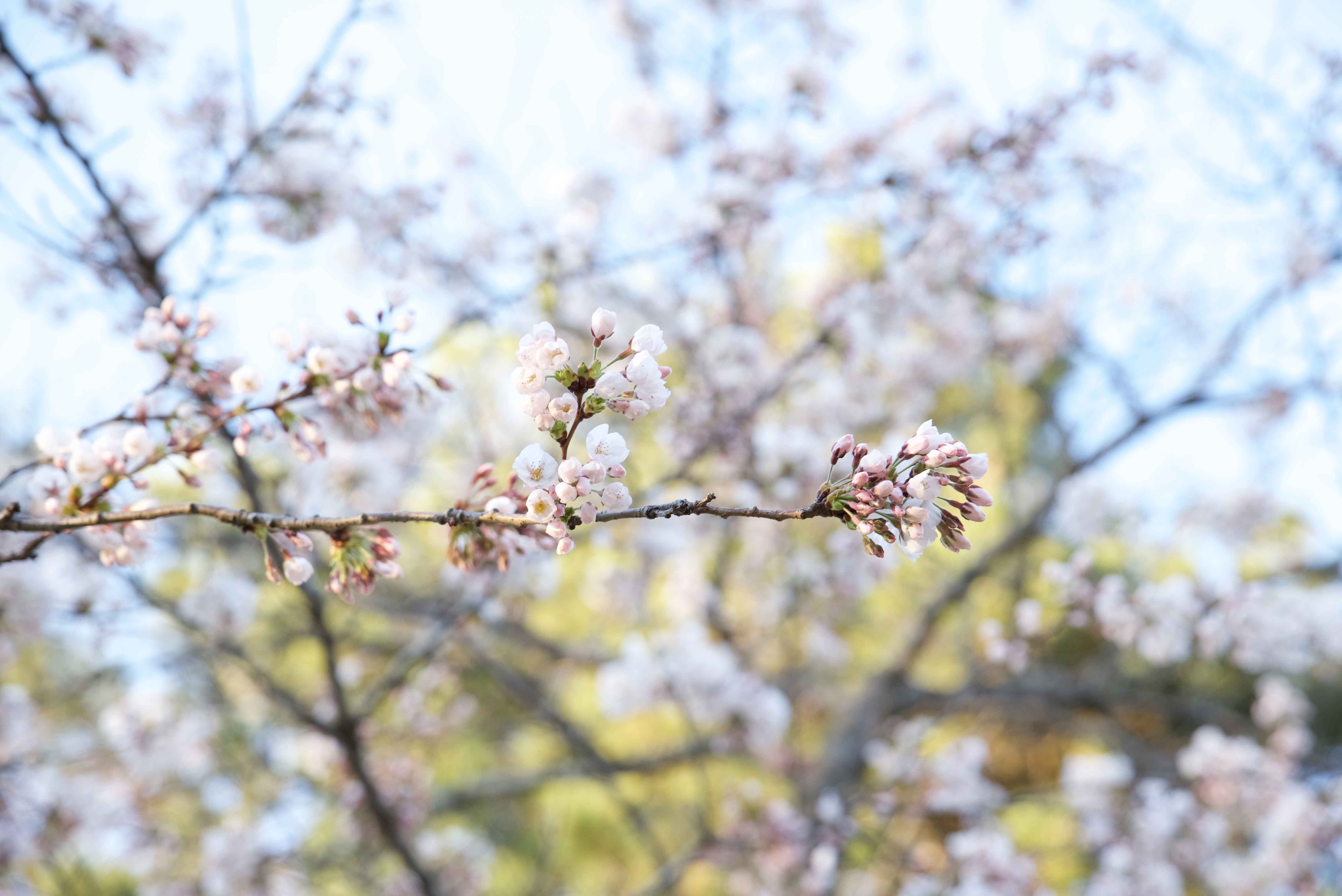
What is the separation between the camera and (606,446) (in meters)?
0.97

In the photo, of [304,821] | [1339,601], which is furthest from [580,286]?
[1339,601]

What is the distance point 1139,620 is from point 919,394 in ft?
7.68

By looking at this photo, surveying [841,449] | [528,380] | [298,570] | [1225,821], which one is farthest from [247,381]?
[1225,821]

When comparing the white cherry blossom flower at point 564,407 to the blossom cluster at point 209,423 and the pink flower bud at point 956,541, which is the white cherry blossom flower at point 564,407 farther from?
the pink flower bud at point 956,541

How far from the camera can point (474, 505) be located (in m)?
1.20

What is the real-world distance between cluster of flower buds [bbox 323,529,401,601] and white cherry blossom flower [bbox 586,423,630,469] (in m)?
0.28

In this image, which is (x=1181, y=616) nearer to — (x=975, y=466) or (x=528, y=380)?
(x=975, y=466)

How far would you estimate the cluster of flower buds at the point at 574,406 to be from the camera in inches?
35.6

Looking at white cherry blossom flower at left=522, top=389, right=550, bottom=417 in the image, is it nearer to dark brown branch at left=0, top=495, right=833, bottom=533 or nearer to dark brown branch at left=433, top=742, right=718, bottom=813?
dark brown branch at left=0, top=495, right=833, bottom=533

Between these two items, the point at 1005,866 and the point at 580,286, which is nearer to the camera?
the point at 1005,866

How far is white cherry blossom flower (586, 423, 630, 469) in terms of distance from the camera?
0.96 metres

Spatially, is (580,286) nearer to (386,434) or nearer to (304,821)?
(386,434)

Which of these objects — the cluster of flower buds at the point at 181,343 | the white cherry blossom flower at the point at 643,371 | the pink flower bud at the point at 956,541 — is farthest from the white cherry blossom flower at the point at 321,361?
the pink flower bud at the point at 956,541

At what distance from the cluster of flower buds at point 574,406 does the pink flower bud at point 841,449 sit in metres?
0.21
